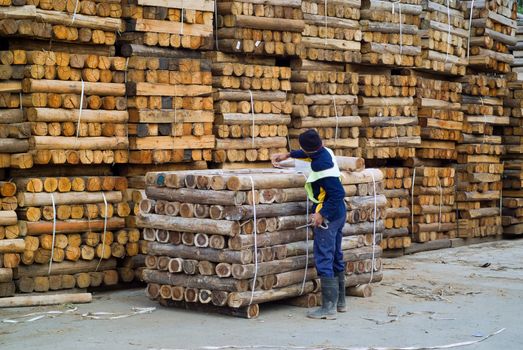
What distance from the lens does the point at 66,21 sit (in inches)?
488

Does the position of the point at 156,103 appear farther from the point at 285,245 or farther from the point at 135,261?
the point at 285,245

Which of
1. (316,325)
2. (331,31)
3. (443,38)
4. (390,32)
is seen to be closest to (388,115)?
(390,32)

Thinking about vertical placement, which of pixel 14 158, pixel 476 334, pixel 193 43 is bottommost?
pixel 476 334

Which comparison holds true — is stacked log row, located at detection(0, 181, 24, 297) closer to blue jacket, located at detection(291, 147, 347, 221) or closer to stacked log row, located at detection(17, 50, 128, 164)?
stacked log row, located at detection(17, 50, 128, 164)

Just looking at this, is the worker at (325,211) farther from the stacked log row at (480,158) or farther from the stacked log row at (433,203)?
the stacked log row at (480,158)

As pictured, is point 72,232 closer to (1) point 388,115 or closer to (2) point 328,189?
(2) point 328,189

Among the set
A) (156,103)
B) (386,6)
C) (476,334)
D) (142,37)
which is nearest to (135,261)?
(156,103)

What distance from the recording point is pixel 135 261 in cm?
1319

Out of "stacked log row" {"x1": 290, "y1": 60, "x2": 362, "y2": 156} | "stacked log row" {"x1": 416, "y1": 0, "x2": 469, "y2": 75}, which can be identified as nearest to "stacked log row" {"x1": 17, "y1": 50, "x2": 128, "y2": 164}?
"stacked log row" {"x1": 290, "y1": 60, "x2": 362, "y2": 156}

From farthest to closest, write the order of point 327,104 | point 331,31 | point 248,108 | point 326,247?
point 331,31, point 327,104, point 248,108, point 326,247

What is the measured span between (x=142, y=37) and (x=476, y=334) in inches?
237

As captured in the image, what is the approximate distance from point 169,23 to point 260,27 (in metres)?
1.73

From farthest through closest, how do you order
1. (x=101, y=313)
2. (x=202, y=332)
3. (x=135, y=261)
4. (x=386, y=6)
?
(x=386, y=6), (x=135, y=261), (x=101, y=313), (x=202, y=332)

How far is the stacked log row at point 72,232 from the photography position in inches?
478
